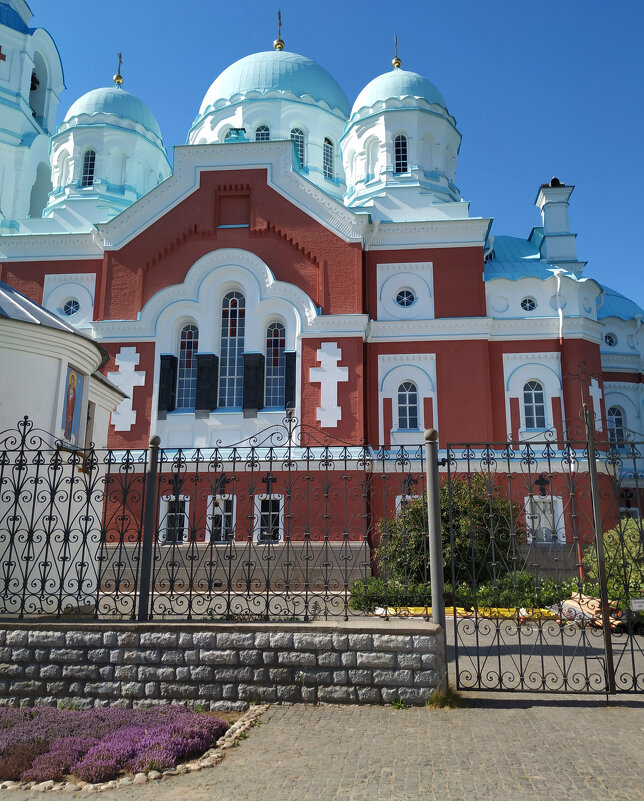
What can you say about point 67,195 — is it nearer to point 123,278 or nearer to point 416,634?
point 123,278

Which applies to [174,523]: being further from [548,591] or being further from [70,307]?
[70,307]

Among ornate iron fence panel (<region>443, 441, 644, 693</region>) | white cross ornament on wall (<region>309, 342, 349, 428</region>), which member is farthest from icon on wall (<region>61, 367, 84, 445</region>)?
white cross ornament on wall (<region>309, 342, 349, 428</region>)

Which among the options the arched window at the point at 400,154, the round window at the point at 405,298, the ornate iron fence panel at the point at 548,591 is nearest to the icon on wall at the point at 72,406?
the ornate iron fence panel at the point at 548,591

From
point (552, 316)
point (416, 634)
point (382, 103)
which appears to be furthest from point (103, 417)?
point (382, 103)

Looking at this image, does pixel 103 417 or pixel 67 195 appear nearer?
pixel 103 417

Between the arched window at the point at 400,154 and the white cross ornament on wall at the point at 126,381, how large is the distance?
1063cm

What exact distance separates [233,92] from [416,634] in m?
26.3

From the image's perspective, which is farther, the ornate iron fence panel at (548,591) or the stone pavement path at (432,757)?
the ornate iron fence panel at (548,591)

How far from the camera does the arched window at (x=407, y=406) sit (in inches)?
807

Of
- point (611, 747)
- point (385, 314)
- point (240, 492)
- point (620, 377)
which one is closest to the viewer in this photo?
point (611, 747)

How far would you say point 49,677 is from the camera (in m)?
7.36

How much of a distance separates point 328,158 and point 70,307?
11.9 m

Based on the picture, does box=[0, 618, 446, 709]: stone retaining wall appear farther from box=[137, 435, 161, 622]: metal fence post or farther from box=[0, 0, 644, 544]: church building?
box=[0, 0, 644, 544]: church building

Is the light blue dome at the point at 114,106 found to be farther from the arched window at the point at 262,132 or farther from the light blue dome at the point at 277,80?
the arched window at the point at 262,132
